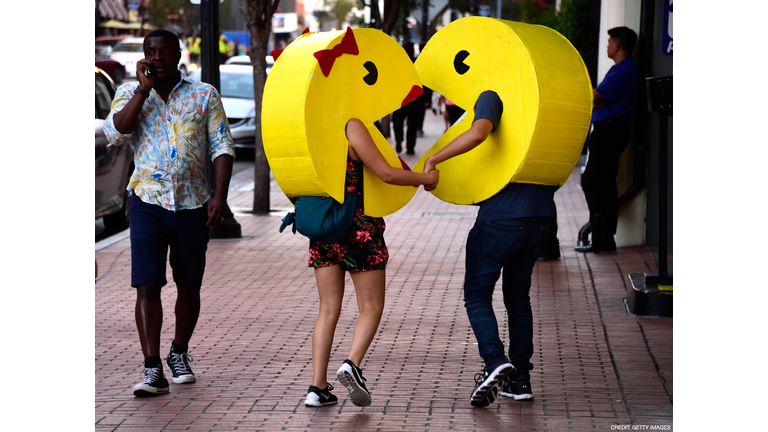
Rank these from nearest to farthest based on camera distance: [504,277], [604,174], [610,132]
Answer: [504,277] → [610,132] → [604,174]

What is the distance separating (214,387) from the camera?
16.4 feet

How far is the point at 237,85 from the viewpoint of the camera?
18.9 meters

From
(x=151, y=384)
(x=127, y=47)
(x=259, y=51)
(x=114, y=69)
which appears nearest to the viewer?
(x=151, y=384)

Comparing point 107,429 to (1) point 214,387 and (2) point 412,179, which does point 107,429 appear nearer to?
(1) point 214,387

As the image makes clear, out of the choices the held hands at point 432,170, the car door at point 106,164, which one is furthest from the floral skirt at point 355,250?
the car door at point 106,164

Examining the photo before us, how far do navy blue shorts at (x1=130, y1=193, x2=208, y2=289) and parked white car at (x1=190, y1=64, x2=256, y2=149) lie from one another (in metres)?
12.2

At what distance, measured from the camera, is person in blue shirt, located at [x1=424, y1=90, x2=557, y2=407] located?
436 centimetres

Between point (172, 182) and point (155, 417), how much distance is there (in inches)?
46.4

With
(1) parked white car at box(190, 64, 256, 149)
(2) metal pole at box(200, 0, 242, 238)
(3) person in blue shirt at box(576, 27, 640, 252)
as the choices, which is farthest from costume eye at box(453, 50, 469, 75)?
(1) parked white car at box(190, 64, 256, 149)

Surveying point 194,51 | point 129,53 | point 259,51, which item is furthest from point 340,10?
point 259,51

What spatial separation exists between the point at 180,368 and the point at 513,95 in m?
2.31

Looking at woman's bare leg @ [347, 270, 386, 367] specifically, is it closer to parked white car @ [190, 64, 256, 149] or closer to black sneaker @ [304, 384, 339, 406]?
black sneaker @ [304, 384, 339, 406]

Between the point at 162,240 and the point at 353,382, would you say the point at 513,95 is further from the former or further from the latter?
the point at 162,240
